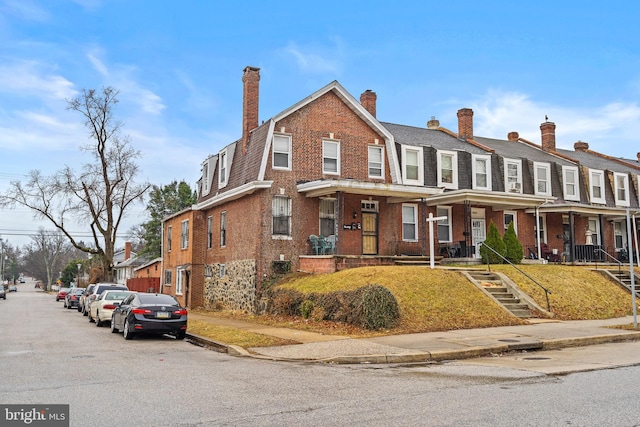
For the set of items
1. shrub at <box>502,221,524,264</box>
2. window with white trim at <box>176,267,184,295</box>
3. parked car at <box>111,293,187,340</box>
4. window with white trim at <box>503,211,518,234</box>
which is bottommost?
parked car at <box>111,293,187,340</box>

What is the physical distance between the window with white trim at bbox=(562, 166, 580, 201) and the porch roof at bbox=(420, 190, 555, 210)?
4554 mm

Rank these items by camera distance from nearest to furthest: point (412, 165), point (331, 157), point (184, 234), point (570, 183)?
point (331, 157) → point (412, 165) → point (184, 234) → point (570, 183)

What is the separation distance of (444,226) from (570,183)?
32.8ft

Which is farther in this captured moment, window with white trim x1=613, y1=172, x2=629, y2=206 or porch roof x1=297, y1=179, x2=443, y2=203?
window with white trim x1=613, y1=172, x2=629, y2=206

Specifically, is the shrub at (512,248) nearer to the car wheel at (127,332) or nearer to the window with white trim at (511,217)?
the window with white trim at (511,217)

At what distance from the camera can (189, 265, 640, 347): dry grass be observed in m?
16.7

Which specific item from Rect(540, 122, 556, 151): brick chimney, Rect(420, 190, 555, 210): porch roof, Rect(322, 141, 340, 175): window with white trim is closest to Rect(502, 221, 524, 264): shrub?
Rect(420, 190, 555, 210): porch roof

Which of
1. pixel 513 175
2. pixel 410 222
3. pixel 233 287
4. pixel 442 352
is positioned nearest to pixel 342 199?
pixel 410 222

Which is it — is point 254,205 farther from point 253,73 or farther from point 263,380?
point 263,380

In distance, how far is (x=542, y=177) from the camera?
32.8 m

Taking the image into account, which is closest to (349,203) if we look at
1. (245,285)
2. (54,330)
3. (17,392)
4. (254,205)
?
(254,205)

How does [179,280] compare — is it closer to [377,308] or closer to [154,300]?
[154,300]

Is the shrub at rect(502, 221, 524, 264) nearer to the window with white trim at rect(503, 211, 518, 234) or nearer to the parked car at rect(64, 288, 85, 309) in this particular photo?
the window with white trim at rect(503, 211, 518, 234)

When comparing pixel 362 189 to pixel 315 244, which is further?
pixel 315 244
